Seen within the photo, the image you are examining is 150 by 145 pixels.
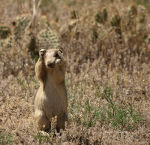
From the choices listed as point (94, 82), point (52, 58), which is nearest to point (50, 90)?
point (52, 58)

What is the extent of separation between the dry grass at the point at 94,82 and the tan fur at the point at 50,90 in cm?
18

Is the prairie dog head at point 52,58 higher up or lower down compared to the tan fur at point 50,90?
higher up

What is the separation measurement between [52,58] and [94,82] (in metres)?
2.02

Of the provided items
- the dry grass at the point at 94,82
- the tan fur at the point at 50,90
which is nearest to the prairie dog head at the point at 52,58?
the tan fur at the point at 50,90

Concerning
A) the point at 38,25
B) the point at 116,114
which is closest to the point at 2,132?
the point at 116,114

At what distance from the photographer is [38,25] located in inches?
276

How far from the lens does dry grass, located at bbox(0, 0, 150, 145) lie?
13.6ft

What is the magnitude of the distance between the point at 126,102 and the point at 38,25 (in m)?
2.62

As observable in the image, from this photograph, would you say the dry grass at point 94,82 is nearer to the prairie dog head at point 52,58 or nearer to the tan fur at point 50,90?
the tan fur at point 50,90

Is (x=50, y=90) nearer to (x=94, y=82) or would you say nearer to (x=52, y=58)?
(x=52, y=58)

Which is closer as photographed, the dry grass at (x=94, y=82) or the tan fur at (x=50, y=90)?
the tan fur at (x=50, y=90)

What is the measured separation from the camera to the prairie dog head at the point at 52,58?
369cm

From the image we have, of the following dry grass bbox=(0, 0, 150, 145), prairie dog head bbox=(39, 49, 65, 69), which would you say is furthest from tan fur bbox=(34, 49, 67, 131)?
dry grass bbox=(0, 0, 150, 145)

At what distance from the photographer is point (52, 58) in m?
3.72
